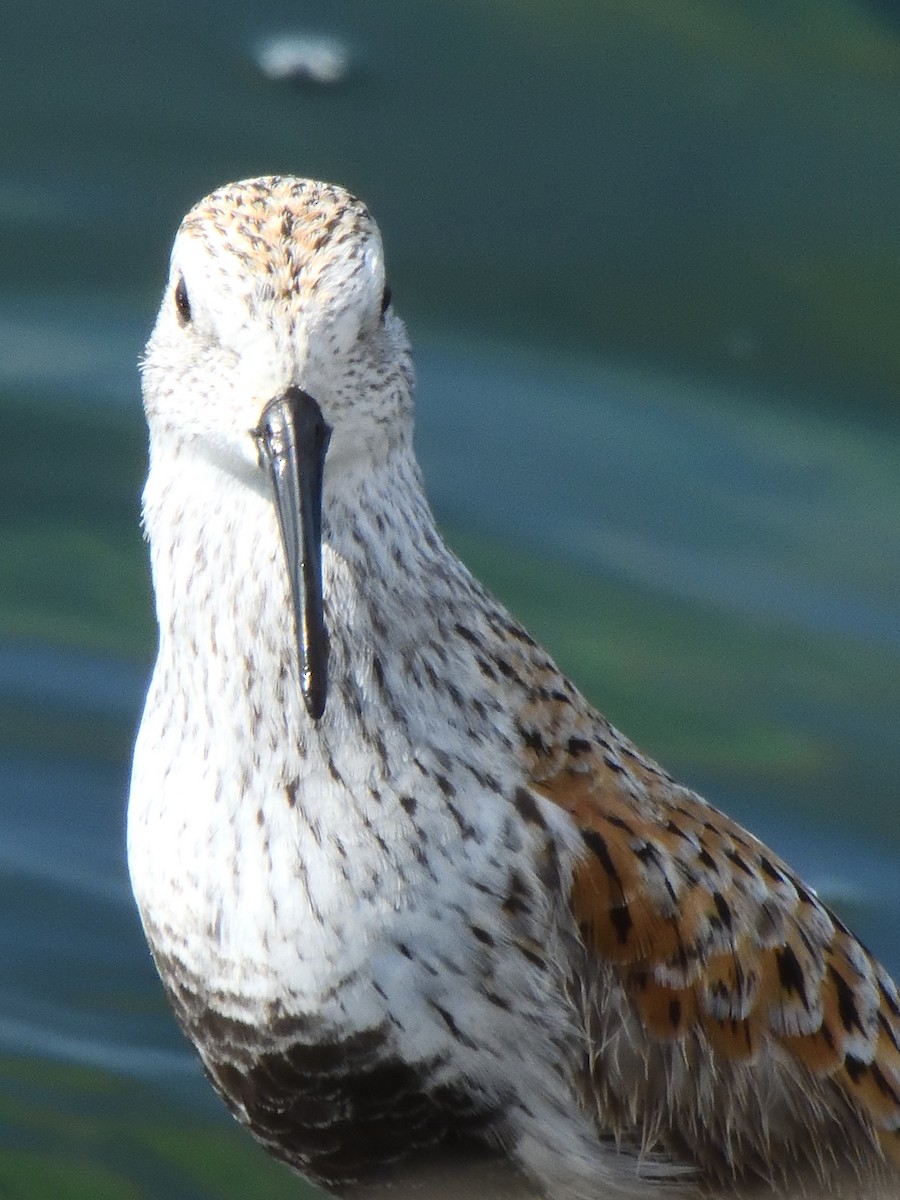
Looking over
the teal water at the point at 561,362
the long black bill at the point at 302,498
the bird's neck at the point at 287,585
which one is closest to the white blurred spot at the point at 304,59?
the teal water at the point at 561,362

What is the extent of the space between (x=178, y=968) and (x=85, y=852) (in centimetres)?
228

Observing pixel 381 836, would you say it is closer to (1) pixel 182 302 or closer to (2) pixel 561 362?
(1) pixel 182 302

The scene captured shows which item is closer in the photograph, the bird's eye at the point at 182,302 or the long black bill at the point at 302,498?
the long black bill at the point at 302,498

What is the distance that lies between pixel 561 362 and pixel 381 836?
4042 mm

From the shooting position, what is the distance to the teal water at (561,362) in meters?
6.87

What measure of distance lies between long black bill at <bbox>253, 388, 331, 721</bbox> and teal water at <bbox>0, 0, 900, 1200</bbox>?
2.67m

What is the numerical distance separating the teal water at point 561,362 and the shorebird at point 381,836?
203 cm

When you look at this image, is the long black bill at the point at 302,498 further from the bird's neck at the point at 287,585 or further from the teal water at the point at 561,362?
the teal water at the point at 561,362

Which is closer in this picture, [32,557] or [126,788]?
[126,788]

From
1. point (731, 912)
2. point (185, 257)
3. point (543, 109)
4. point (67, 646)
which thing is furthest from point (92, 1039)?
point (543, 109)

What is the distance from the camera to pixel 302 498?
379cm

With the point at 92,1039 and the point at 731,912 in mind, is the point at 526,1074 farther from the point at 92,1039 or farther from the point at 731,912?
the point at 92,1039

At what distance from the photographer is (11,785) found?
6742 mm

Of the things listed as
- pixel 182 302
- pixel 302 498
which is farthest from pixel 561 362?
pixel 302 498
